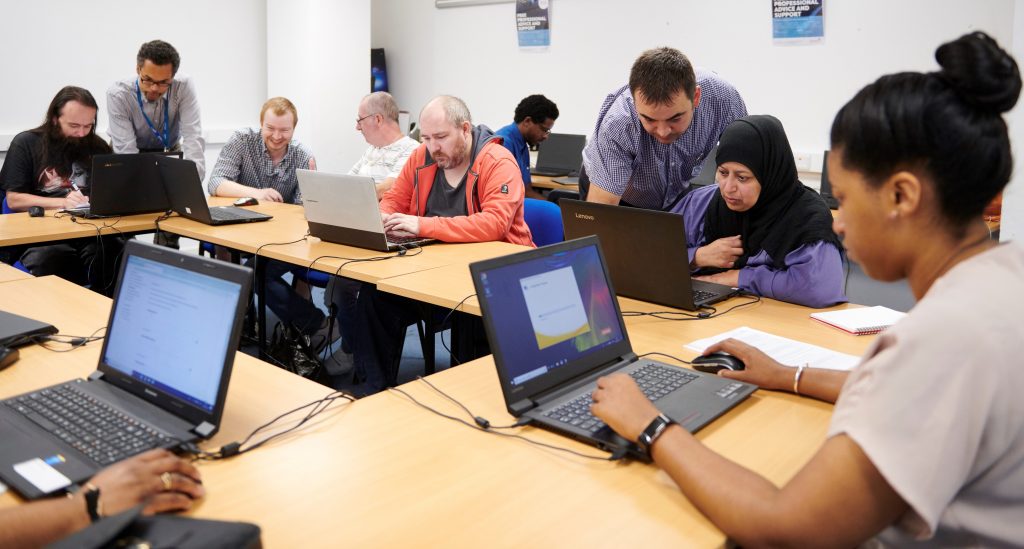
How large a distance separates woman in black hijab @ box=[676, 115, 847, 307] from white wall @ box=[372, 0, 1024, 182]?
1.86m

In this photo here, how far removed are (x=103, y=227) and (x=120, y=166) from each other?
12.3 inches

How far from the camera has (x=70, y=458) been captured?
3.92ft

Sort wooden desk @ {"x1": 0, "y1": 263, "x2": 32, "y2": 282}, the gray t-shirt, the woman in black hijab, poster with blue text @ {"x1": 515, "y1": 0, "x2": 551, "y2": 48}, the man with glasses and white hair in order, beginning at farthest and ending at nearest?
poster with blue text @ {"x1": 515, "y1": 0, "x2": 551, "y2": 48} < the man with glasses and white hair < wooden desk @ {"x1": 0, "y1": 263, "x2": 32, "y2": 282} < the woman in black hijab < the gray t-shirt

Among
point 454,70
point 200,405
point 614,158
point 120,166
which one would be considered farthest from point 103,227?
point 454,70

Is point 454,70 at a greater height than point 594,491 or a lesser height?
greater

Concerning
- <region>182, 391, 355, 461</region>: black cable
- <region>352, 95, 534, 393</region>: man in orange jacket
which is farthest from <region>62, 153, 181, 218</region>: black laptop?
<region>182, 391, 355, 461</region>: black cable

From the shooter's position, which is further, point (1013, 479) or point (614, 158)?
point (614, 158)

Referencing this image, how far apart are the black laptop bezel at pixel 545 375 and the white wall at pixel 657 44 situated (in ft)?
9.00

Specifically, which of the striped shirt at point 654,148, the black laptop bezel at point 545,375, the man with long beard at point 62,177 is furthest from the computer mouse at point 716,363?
the man with long beard at point 62,177

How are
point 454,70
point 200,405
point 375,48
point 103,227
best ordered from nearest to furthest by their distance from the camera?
1. point 200,405
2. point 103,227
3. point 454,70
4. point 375,48

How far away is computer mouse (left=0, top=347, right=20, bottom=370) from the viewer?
5.37 feet

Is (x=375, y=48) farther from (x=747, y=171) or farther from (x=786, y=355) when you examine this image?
(x=786, y=355)

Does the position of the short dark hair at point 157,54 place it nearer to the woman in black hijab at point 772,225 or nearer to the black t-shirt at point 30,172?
the black t-shirt at point 30,172

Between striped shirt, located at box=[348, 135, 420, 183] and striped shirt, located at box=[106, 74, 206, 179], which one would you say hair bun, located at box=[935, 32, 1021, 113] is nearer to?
striped shirt, located at box=[348, 135, 420, 183]
